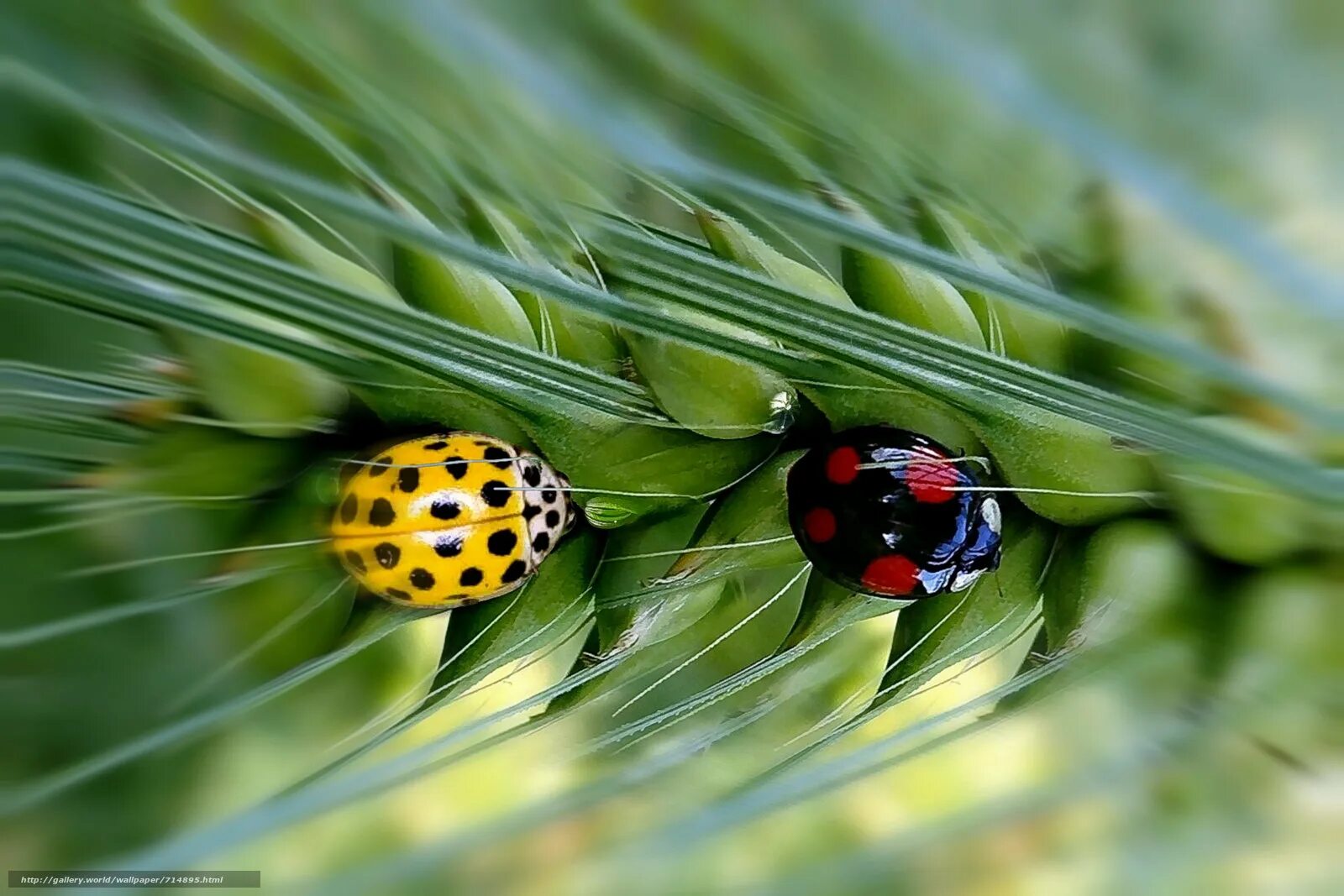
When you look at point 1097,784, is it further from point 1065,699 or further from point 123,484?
point 123,484

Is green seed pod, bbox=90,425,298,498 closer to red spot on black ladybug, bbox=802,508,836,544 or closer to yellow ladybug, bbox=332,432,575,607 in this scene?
yellow ladybug, bbox=332,432,575,607

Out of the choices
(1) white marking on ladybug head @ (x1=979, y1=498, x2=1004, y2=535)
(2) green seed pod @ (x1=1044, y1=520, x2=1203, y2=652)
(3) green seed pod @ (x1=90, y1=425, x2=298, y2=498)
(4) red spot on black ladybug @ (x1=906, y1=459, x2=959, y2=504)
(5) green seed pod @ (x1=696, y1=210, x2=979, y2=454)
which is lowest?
(2) green seed pod @ (x1=1044, y1=520, x2=1203, y2=652)

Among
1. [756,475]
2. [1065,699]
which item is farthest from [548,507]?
[1065,699]

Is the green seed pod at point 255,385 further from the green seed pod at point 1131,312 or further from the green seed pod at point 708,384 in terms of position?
the green seed pod at point 1131,312

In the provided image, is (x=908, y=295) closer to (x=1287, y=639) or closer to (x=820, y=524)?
(x=820, y=524)

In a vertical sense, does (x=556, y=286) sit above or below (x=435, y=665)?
above

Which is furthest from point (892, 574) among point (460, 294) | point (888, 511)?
point (460, 294)

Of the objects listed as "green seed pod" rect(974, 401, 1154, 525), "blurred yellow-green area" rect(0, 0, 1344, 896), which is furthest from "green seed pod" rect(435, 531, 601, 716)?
"green seed pod" rect(974, 401, 1154, 525)
